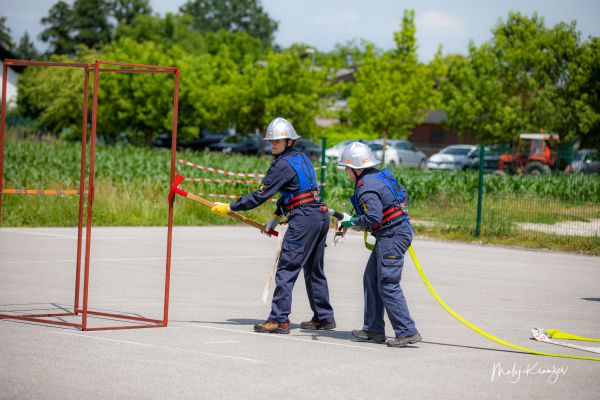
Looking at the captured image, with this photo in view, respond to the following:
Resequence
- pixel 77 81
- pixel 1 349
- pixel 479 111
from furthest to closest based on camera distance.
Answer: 1. pixel 77 81
2. pixel 479 111
3. pixel 1 349

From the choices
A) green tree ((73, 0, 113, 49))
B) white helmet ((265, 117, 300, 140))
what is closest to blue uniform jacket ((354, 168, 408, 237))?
white helmet ((265, 117, 300, 140))

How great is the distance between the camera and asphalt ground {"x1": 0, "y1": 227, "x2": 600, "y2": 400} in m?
6.19

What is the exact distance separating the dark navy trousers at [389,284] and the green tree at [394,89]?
33.9 m

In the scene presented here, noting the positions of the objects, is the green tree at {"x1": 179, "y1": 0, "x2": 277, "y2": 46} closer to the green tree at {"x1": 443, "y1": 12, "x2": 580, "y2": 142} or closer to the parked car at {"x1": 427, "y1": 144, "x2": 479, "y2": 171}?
the green tree at {"x1": 443, "y1": 12, "x2": 580, "y2": 142}

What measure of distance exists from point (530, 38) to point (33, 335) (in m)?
37.2

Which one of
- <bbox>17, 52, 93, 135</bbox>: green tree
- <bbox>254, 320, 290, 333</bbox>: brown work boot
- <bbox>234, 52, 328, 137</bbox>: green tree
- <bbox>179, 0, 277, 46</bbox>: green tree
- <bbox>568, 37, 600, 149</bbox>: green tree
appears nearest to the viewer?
<bbox>254, 320, 290, 333</bbox>: brown work boot

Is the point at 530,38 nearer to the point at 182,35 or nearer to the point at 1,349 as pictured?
the point at 1,349

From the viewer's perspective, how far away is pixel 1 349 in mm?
7016

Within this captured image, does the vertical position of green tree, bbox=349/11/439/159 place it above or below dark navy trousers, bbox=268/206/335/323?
above

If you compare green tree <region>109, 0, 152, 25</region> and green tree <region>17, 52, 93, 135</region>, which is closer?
green tree <region>17, 52, 93, 135</region>

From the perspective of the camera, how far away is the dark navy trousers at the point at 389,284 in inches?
305

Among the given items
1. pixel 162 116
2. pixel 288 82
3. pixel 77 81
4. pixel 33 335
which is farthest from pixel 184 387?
pixel 77 81

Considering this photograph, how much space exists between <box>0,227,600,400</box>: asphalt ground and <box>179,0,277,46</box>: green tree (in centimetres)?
10189

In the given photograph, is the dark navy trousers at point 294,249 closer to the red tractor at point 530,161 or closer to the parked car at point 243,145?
the red tractor at point 530,161
